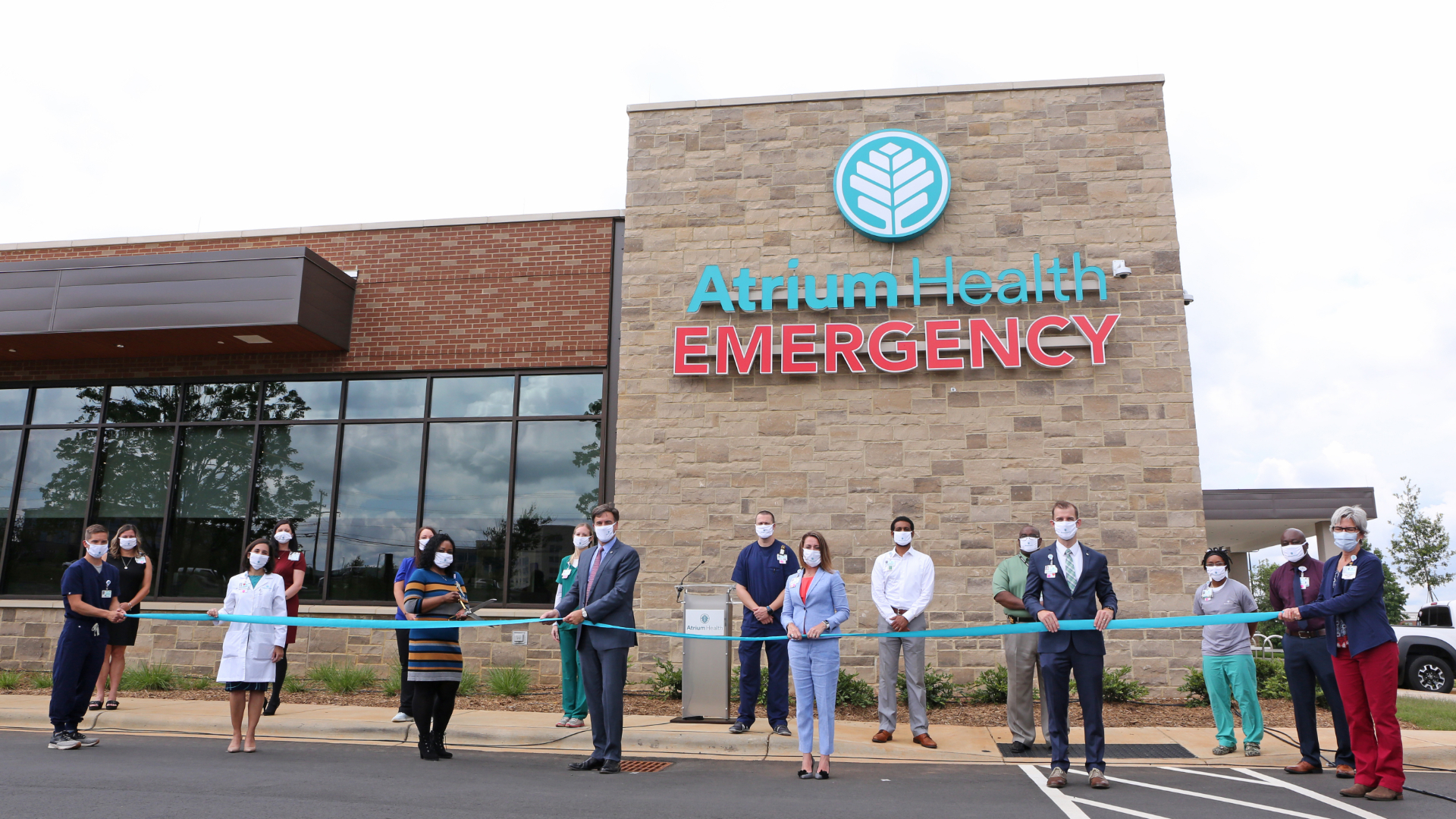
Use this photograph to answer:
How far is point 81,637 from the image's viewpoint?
26.3 feet

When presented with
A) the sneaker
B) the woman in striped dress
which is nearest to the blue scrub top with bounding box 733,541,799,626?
the woman in striped dress

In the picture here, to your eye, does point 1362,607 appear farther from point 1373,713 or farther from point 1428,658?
point 1428,658

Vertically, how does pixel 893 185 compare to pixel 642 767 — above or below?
above

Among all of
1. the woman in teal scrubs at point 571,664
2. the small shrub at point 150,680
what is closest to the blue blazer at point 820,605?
the woman in teal scrubs at point 571,664

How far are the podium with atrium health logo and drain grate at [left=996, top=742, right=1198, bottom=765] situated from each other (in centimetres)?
265

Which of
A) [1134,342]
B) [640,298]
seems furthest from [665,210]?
[1134,342]

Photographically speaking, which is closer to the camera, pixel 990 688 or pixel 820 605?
pixel 820 605

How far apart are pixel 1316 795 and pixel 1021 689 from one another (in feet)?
7.92

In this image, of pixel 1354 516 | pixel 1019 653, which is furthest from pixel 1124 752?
pixel 1354 516

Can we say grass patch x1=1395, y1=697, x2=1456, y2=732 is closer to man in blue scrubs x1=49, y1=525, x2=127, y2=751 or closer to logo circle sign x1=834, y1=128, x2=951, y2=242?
logo circle sign x1=834, y1=128, x2=951, y2=242

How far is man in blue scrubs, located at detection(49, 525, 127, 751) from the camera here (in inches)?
310

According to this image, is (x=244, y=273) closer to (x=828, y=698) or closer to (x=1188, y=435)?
(x=828, y=698)

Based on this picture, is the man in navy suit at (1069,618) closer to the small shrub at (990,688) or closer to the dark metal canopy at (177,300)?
the small shrub at (990,688)

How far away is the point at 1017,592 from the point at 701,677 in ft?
10.4
